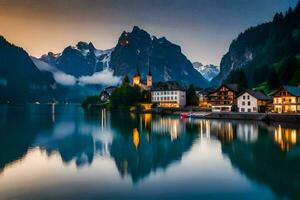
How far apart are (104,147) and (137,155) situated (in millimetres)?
7336

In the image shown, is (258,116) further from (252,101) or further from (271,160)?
(271,160)

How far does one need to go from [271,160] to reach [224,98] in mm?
73366

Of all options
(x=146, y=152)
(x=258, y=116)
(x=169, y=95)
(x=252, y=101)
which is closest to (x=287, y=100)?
(x=258, y=116)

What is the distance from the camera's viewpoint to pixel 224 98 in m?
104

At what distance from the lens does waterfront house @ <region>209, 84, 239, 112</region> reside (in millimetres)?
102625

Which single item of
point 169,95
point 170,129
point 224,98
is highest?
point 169,95

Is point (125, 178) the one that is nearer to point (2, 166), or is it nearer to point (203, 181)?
point (203, 181)

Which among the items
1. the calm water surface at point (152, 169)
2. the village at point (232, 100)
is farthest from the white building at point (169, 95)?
the calm water surface at point (152, 169)

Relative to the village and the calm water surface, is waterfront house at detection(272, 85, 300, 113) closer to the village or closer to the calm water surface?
the village

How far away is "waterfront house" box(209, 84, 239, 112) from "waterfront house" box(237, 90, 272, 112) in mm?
10087

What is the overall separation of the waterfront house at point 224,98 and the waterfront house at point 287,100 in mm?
21897

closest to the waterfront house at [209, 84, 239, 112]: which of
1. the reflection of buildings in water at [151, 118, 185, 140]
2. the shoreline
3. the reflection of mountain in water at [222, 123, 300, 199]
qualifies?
the shoreline

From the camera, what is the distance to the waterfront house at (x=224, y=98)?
337ft

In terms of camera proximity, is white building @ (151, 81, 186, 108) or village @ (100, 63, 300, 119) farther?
white building @ (151, 81, 186, 108)
